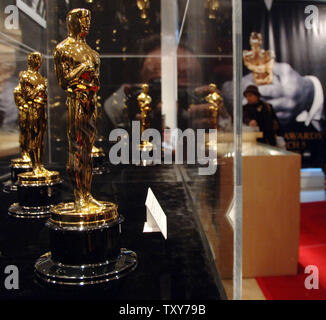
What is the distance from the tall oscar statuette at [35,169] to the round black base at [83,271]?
74 centimetres

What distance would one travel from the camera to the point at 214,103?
1.60 m

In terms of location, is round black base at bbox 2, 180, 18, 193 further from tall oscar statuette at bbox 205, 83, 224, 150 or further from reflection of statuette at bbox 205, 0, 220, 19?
reflection of statuette at bbox 205, 0, 220, 19

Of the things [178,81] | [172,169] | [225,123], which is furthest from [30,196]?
[178,81]

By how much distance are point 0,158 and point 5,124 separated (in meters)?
0.29

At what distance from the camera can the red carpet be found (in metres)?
2.73

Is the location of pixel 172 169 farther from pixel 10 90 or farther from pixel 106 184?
pixel 10 90

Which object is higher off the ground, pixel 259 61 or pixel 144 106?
pixel 259 61

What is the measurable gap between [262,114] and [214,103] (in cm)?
589

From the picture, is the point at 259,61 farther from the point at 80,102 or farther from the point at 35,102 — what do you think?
the point at 80,102

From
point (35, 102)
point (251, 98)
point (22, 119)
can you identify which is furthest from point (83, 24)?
point (251, 98)

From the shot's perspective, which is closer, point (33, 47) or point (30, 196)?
point (30, 196)

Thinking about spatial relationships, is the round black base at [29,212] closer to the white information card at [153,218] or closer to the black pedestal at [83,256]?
the white information card at [153,218]

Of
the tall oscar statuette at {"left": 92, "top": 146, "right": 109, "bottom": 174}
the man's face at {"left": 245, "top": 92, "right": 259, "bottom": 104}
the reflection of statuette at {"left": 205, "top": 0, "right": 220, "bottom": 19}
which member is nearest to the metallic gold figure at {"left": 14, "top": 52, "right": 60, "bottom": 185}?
the tall oscar statuette at {"left": 92, "top": 146, "right": 109, "bottom": 174}
